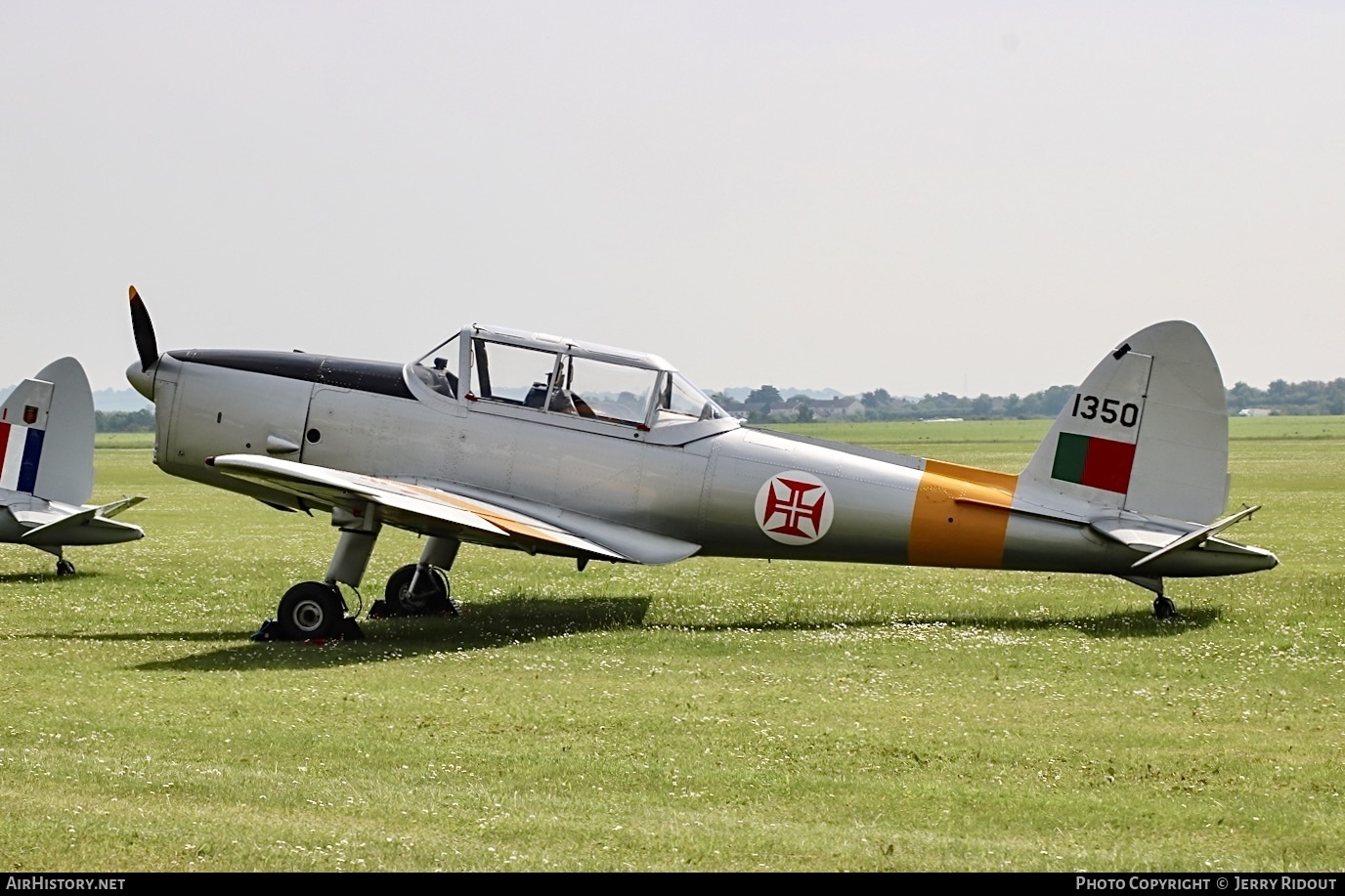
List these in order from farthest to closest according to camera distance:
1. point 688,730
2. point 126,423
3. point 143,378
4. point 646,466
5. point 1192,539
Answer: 1. point 126,423
2. point 143,378
3. point 646,466
4. point 1192,539
5. point 688,730

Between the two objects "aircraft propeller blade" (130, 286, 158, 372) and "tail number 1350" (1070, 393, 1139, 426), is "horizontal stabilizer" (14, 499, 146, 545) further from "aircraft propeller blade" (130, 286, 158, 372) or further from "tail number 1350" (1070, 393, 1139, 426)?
"tail number 1350" (1070, 393, 1139, 426)

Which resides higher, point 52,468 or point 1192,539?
point 1192,539

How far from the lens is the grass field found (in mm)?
5871

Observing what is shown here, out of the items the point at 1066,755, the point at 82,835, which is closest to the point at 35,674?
the point at 82,835

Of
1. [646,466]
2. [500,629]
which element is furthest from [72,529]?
[646,466]

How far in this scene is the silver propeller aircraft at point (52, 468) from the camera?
15.5 metres

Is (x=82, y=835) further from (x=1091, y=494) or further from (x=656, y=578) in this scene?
(x=656, y=578)

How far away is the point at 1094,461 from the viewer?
1222 centimetres

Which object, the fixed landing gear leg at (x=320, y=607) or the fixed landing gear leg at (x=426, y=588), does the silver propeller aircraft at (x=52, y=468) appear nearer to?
the fixed landing gear leg at (x=426, y=588)

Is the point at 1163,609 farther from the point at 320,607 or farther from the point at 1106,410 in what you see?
the point at 320,607

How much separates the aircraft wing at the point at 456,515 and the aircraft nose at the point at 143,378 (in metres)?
1.59

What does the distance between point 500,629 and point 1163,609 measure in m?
5.60

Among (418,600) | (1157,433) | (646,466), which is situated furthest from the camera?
(418,600)

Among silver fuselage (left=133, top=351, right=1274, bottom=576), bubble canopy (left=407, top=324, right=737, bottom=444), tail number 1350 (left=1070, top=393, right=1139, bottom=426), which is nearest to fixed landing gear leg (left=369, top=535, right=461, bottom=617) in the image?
silver fuselage (left=133, top=351, right=1274, bottom=576)
